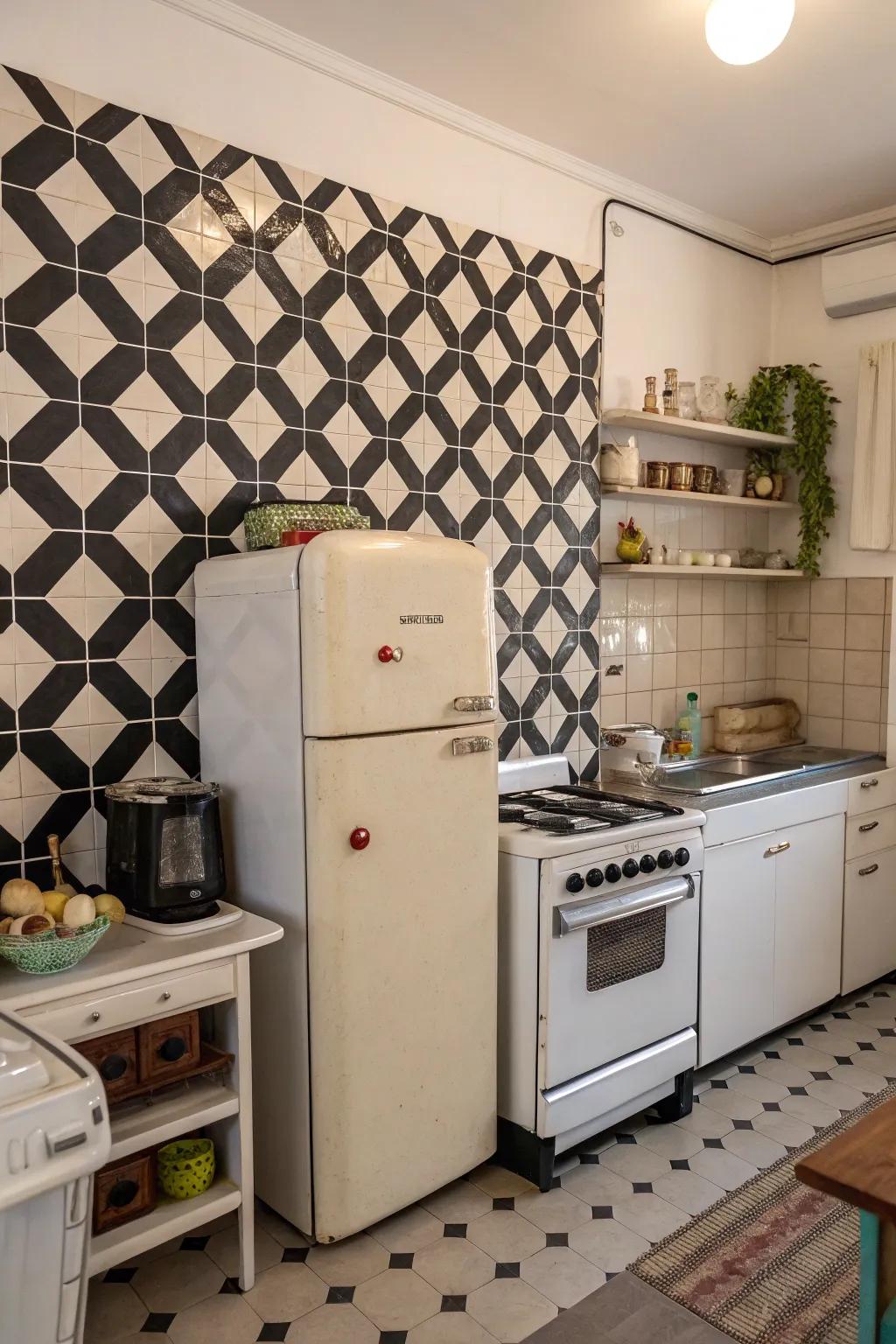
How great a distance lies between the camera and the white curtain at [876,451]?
3.98 m

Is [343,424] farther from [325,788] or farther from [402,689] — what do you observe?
[325,788]

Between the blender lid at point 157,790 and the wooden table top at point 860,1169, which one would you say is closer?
the wooden table top at point 860,1169

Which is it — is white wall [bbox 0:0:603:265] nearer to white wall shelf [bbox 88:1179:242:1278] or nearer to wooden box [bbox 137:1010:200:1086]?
wooden box [bbox 137:1010:200:1086]

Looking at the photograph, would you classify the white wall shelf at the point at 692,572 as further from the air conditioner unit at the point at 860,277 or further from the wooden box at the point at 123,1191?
the wooden box at the point at 123,1191

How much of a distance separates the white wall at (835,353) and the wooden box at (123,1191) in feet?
11.4

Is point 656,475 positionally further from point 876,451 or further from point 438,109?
point 438,109

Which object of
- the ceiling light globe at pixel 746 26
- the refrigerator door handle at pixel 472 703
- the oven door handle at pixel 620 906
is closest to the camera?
the ceiling light globe at pixel 746 26

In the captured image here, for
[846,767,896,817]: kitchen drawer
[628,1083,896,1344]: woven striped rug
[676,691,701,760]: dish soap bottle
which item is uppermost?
[676,691,701,760]: dish soap bottle

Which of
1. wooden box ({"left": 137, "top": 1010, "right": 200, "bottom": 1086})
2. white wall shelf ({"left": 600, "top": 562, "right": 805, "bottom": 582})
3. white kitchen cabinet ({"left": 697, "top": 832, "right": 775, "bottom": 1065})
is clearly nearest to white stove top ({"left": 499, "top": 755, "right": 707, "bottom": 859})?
white kitchen cabinet ({"left": 697, "top": 832, "right": 775, "bottom": 1065})

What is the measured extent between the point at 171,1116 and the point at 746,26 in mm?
2649

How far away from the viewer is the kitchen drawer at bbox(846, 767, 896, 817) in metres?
3.68

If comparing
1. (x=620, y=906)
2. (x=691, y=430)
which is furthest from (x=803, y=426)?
(x=620, y=906)

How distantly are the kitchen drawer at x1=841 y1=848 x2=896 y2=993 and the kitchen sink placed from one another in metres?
0.39

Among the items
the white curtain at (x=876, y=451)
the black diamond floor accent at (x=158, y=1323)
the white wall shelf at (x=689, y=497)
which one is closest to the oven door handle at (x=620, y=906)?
Result: the black diamond floor accent at (x=158, y=1323)
